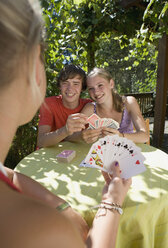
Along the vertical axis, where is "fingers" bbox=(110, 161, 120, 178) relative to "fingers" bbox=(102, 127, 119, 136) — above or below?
below

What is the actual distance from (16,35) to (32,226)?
1.55 feet

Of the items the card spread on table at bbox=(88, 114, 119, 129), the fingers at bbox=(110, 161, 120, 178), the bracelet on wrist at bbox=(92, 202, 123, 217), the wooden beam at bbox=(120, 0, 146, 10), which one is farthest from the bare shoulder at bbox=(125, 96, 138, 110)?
the wooden beam at bbox=(120, 0, 146, 10)

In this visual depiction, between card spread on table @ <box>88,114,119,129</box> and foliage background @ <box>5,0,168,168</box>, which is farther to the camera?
foliage background @ <box>5,0,168,168</box>

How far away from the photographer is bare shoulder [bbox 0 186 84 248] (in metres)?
0.43

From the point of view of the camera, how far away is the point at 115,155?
1.54 metres

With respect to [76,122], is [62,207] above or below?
below

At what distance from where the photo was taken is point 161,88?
15.5 ft

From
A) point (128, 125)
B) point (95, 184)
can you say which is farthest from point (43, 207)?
point (128, 125)

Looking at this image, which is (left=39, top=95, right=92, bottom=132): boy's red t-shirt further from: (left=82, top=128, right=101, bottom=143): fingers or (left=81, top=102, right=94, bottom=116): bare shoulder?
(left=82, top=128, right=101, bottom=143): fingers

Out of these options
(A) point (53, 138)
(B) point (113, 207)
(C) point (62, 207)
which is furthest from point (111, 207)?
(A) point (53, 138)

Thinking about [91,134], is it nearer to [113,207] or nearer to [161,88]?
[113,207]

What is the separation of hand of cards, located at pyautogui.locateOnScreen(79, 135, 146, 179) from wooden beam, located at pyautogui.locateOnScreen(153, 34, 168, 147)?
3574 mm

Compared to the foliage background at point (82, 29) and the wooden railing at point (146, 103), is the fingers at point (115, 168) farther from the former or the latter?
the wooden railing at point (146, 103)

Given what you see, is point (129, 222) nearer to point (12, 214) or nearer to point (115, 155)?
point (115, 155)
